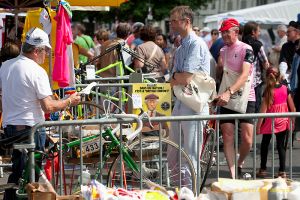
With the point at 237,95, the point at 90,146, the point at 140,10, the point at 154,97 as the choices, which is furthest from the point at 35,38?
the point at 140,10

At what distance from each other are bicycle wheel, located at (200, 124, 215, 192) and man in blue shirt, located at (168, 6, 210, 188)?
443mm

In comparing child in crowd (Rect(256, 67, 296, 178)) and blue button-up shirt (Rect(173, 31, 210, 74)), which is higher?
blue button-up shirt (Rect(173, 31, 210, 74))

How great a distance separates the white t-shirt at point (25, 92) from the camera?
7746 mm

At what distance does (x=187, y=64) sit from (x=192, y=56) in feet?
0.29

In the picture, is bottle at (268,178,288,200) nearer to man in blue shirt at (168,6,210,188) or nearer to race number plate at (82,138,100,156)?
man in blue shirt at (168,6,210,188)

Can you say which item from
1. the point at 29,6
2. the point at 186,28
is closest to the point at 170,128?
the point at 186,28

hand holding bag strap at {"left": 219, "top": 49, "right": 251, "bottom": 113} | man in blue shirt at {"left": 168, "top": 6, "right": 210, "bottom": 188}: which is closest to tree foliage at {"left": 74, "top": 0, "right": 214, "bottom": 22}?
hand holding bag strap at {"left": 219, "top": 49, "right": 251, "bottom": 113}

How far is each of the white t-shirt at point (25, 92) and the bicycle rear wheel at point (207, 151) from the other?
6.21 feet

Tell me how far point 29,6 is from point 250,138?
3.84 metres

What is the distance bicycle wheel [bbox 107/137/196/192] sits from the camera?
795 cm

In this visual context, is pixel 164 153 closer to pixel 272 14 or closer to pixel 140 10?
pixel 272 14

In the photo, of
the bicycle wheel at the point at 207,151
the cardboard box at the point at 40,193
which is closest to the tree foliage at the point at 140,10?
the bicycle wheel at the point at 207,151

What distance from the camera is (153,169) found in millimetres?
8703

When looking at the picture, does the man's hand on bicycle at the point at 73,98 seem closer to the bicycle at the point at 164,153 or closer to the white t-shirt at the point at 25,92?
the white t-shirt at the point at 25,92
